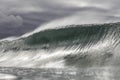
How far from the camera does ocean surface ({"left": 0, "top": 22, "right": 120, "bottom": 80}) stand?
76.2 ft

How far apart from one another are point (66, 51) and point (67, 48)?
634 mm

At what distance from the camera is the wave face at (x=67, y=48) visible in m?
25.5

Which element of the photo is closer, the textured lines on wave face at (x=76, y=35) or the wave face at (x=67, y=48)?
the wave face at (x=67, y=48)

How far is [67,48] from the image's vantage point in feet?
97.2

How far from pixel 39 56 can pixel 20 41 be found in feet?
24.8

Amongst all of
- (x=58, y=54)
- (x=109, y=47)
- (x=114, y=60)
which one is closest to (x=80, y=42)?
(x=58, y=54)

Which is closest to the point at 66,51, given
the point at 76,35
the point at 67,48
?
the point at 67,48

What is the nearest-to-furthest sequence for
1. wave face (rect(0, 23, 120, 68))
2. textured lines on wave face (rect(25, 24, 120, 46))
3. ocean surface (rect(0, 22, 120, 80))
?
ocean surface (rect(0, 22, 120, 80))
wave face (rect(0, 23, 120, 68))
textured lines on wave face (rect(25, 24, 120, 46))

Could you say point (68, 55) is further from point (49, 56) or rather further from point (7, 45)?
point (7, 45)

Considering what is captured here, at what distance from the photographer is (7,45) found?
38.8 metres

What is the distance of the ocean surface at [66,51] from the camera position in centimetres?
2322

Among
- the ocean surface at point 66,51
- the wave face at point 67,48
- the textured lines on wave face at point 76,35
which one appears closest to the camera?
the ocean surface at point 66,51

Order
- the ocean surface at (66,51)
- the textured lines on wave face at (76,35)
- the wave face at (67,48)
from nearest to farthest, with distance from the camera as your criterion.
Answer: the ocean surface at (66,51) → the wave face at (67,48) → the textured lines on wave face at (76,35)

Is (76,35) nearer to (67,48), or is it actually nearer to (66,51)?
(67,48)
